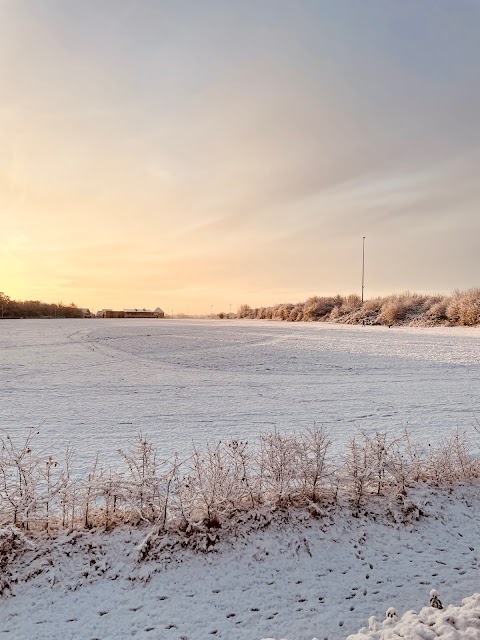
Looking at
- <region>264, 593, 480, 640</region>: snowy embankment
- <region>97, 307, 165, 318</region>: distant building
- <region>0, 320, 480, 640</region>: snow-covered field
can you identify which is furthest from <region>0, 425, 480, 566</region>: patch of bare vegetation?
<region>97, 307, 165, 318</region>: distant building

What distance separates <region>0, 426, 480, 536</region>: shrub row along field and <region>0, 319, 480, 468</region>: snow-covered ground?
1833 millimetres

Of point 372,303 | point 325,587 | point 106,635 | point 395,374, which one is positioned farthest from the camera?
point 372,303

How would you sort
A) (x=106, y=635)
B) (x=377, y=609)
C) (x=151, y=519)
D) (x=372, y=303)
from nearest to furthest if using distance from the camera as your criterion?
(x=106, y=635) → (x=377, y=609) → (x=151, y=519) → (x=372, y=303)

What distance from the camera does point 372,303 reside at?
4722 cm

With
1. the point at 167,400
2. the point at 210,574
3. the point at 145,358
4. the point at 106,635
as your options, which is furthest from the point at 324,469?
the point at 145,358

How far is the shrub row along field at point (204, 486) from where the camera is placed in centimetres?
538

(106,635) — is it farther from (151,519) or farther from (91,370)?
(91,370)

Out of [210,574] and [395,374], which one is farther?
[395,374]

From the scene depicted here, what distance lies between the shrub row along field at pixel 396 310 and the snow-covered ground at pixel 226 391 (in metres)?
12.2

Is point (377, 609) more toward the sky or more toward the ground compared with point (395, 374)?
more toward the ground

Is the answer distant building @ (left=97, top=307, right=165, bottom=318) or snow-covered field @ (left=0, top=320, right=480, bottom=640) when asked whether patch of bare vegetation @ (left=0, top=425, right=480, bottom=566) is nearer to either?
snow-covered field @ (left=0, top=320, right=480, bottom=640)

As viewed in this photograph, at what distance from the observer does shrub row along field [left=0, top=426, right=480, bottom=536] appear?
5.38 m

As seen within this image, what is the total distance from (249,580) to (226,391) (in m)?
8.73

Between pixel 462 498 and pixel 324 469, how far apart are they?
200cm
